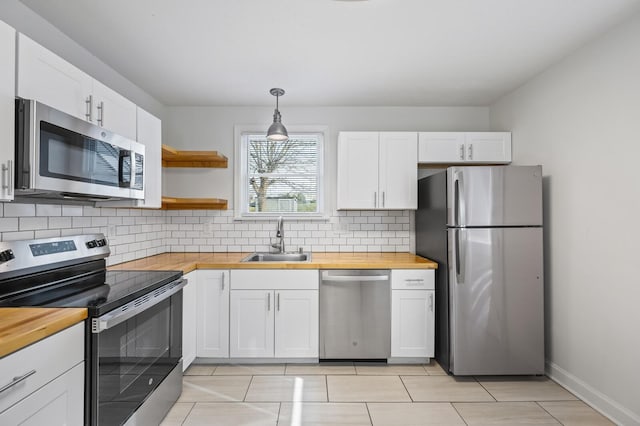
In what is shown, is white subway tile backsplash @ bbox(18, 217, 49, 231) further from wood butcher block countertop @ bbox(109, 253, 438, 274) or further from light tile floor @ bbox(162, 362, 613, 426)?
light tile floor @ bbox(162, 362, 613, 426)

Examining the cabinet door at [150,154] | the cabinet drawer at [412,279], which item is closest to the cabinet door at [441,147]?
the cabinet drawer at [412,279]

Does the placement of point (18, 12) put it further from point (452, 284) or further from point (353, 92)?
point (452, 284)

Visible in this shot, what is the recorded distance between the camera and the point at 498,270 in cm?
279

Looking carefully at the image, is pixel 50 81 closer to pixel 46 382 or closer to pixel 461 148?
pixel 46 382

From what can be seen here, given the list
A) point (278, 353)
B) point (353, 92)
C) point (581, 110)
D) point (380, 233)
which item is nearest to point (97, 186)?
point (278, 353)

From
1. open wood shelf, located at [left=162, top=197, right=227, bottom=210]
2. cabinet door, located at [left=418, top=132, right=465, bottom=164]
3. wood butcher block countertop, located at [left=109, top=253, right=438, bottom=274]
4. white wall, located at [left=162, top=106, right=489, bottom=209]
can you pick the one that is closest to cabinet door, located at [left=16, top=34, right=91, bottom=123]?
wood butcher block countertop, located at [left=109, top=253, right=438, bottom=274]

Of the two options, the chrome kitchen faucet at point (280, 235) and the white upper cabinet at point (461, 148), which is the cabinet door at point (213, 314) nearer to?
the chrome kitchen faucet at point (280, 235)

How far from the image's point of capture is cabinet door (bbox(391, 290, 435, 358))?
121 inches

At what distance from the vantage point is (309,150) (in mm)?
3881

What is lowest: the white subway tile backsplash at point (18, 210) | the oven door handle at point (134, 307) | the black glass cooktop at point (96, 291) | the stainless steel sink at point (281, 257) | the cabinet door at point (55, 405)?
the cabinet door at point (55, 405)

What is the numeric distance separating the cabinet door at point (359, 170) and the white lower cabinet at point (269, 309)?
844mm

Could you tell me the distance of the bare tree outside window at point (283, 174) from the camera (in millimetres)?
3869

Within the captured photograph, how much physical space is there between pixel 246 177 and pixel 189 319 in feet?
5.13

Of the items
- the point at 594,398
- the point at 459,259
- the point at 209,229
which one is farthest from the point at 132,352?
the point at 594,398
